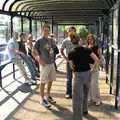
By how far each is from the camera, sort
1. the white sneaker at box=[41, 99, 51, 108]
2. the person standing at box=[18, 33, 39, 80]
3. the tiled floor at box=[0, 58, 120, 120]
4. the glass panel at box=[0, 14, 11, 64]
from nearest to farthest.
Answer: the tiled floor at box=[0, 58, 120, 120], the white sneaker at box=[41, 99, 51, 108], the glass panel at box=[0, 14, 11, 64], the person standing at box=[18, 33, 39, 80]

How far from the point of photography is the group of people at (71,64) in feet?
19.3

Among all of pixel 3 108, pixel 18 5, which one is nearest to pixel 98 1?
pixel 18 5

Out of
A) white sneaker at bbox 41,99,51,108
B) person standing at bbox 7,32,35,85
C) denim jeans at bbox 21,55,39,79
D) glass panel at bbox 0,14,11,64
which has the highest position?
glass panel at bbox 0,14,11,64

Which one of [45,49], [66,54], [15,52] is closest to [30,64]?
[15,52]

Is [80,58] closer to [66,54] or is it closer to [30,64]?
[66,54]

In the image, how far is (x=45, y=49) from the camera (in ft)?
24.8

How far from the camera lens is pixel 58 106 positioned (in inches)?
300

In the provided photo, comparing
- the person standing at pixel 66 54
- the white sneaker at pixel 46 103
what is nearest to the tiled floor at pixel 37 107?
the white sneaker at pixel 46 103

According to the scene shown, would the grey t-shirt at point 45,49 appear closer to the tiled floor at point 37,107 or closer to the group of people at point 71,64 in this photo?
the group of people at point 71,64

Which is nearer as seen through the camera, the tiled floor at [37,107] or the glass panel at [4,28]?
the tiled floor at [37,107]

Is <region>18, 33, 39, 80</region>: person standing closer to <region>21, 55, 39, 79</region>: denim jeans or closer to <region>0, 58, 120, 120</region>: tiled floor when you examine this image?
<region>21, 55, 39, 79</region>: denim jeans

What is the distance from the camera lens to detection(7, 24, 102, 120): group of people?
5.89 m

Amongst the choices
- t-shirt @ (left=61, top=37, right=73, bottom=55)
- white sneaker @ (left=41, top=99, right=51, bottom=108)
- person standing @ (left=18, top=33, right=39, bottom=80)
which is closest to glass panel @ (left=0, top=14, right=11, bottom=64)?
person standing @ (left=18, top=33, right=39, bottom=80)

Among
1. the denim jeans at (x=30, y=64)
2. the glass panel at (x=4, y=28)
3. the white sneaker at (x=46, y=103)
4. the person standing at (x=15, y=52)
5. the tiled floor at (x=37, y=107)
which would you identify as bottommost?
the tiled floor at (x=37, y=107)
